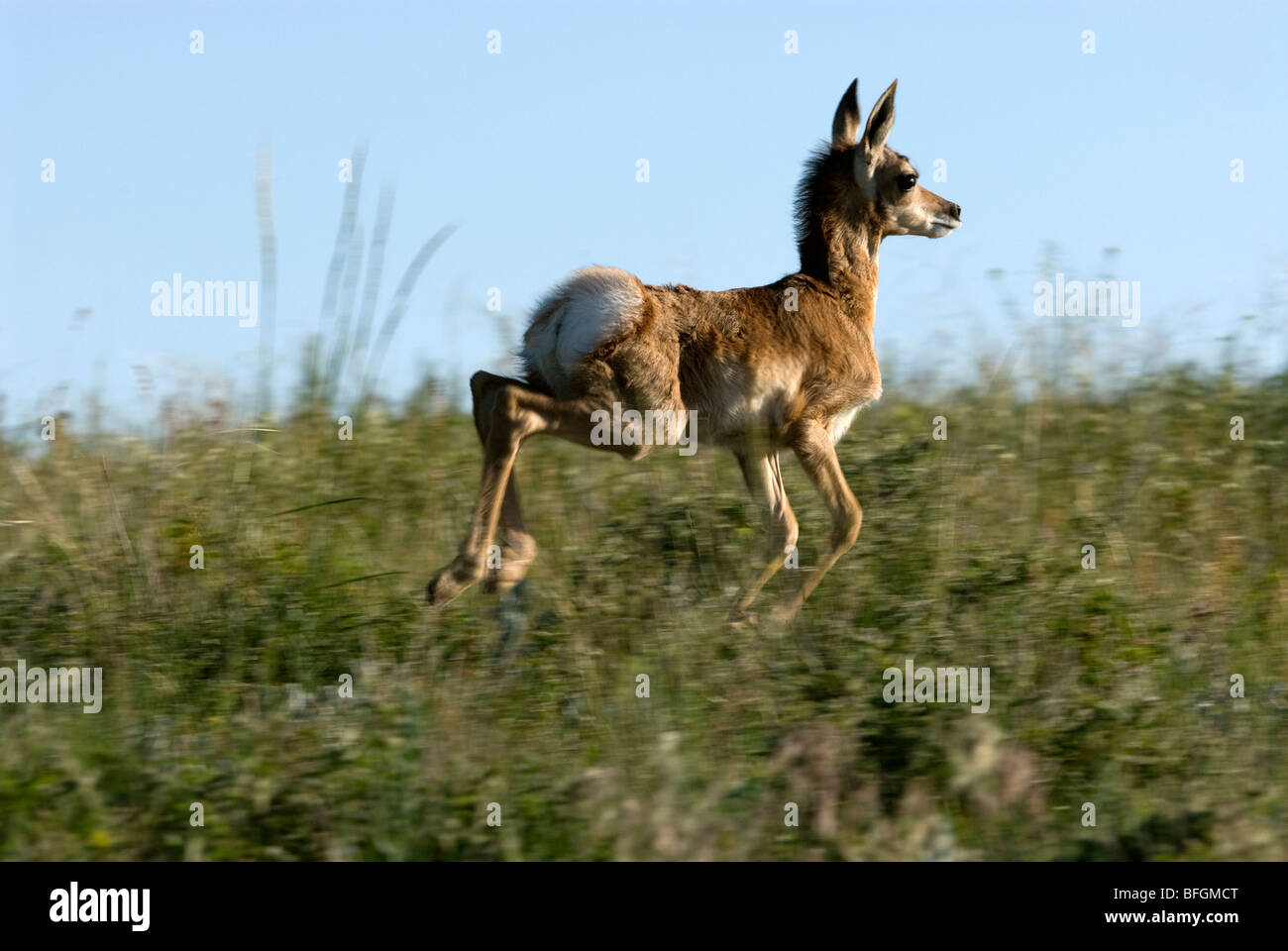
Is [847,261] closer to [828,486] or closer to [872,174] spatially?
[872,174]

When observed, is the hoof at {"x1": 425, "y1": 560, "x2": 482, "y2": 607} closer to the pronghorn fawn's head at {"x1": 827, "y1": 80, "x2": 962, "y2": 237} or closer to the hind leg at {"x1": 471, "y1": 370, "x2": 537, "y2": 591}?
the hind leg at {"x1": 471, "y1": 370, "x2": 537, "y2": 591}

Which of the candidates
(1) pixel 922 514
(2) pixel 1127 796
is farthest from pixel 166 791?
(1) pixel 922 514

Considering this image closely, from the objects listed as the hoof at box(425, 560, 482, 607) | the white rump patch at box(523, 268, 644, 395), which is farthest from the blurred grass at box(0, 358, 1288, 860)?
the white rump patch at box(523, 268, 644, 395)

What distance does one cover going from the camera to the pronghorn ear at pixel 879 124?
8.33 m

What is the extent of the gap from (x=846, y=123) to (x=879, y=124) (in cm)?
21

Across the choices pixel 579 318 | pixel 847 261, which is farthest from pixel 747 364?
pixel 847 261

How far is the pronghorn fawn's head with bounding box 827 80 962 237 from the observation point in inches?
330

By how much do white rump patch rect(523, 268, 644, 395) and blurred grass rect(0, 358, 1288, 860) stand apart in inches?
42.9

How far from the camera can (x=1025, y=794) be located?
217 inches

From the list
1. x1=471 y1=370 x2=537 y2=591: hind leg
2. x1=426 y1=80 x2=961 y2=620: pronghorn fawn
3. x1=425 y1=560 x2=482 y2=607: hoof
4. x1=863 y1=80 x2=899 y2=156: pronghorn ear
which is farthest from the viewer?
x1=863 y1=80 x2=899 y2=156: pronghorn ear

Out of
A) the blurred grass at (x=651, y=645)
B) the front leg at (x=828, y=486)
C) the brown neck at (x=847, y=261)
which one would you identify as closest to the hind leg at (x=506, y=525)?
the blurred grass at (x=651, y=645)

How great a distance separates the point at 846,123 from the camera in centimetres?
851
